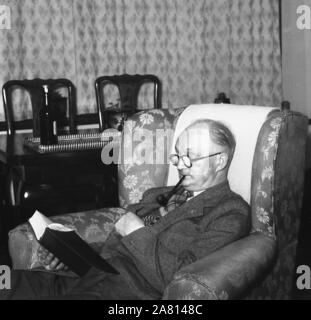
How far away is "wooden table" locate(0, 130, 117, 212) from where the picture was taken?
2896 millimetres

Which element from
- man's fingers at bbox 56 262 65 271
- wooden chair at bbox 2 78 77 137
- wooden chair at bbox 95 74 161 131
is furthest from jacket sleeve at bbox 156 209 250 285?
wooden chair at bbox 95 74 161 131

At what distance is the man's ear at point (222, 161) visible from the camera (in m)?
1.89

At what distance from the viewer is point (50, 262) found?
1916mm

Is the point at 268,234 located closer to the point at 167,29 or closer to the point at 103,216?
the point at 103,216

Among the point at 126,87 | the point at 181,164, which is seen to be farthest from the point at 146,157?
the point at 126,87

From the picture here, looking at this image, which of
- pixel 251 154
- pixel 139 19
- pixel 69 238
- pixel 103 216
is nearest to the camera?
pixel 69 238

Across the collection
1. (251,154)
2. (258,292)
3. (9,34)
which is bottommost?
(258,292)

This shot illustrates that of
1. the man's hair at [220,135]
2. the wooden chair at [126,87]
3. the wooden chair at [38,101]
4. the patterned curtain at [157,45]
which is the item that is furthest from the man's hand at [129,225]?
the patterned curtain at [157,45]

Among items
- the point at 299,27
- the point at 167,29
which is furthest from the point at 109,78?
the point at 299,27

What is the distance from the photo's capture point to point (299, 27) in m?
4.41

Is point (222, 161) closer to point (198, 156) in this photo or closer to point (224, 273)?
point (198, 156)

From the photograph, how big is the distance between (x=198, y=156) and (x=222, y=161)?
85 millimetres

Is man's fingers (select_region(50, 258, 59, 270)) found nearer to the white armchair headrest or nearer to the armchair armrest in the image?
the armchair armrest

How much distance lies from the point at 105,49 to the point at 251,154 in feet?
7.74
